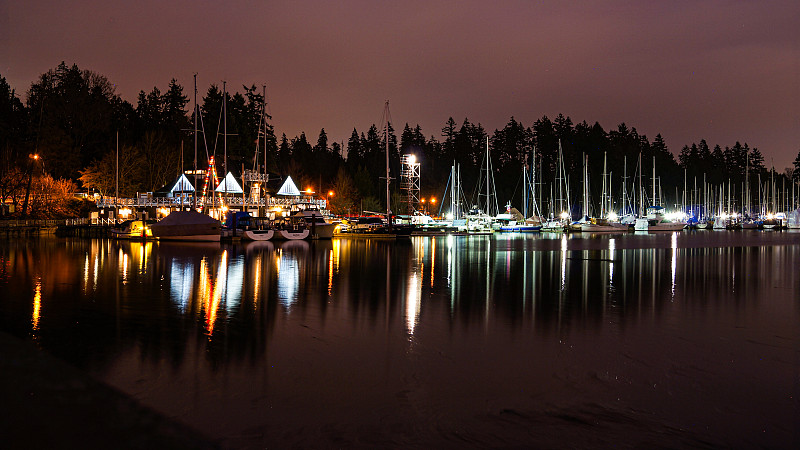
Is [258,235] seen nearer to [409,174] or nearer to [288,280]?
[288,280]

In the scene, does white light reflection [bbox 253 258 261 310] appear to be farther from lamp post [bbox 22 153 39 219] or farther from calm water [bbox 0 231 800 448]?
lamp post [bbox 22 153 39 219]

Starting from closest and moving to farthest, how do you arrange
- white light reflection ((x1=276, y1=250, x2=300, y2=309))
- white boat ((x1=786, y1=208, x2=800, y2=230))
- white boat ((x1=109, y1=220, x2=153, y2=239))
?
white light reflection ((x1=276, y1=250, x2=300, y2=309)) → white boat ((x1=109, y1=220, x2=153, y2=239)) → white boat ((x1=786, y1=208, x2=800, y2=230))

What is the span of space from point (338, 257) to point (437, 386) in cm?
2683

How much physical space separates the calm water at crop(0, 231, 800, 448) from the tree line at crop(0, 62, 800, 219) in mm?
44747

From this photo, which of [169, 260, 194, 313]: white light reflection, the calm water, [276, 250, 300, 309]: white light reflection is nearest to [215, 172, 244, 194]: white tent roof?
[276, 250, 300, 309]: white light reflection

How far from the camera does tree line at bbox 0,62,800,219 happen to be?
305 feet

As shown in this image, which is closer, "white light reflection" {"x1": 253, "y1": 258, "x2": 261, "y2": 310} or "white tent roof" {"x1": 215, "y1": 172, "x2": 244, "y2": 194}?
"white light reflection" {"x1": 253, "y1": 258, "x2": 261, "y2": 310}

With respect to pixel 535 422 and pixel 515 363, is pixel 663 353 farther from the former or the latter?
pixel 535 422

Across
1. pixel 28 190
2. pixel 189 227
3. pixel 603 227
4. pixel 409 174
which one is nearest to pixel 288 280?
pixel 189 227

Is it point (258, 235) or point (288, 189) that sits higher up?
point (288, 189)

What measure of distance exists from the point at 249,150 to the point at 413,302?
10457 centimetres

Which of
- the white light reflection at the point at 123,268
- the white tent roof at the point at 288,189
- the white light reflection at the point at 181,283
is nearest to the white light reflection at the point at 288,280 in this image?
the white light reflection at the point at 181,283

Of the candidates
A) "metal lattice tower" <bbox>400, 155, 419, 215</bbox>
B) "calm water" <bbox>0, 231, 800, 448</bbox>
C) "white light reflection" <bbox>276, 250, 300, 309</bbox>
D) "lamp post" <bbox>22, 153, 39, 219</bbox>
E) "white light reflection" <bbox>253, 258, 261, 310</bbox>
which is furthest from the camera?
"metal lattice tower" <bbox>400, 155, 419, 215</bbox>

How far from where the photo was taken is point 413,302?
56.4ft
